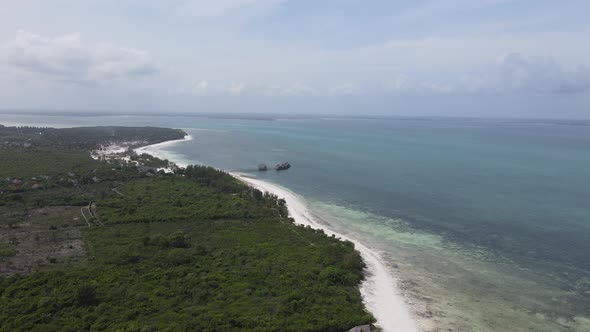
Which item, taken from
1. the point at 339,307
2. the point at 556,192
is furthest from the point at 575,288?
the point at 556,192

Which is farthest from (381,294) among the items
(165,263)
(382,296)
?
(165,263)

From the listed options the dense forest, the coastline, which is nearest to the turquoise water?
the coastline

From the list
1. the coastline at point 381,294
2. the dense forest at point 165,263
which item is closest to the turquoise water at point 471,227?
the coastline at point 381,294

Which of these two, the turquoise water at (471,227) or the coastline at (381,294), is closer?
the coastline at (381,294)

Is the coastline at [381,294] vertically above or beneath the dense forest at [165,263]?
beneath

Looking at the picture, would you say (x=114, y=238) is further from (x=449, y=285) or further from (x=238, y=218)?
(x=449, y=285)

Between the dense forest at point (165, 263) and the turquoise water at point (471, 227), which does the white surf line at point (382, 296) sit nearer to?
the dense forest at point (165, 263)

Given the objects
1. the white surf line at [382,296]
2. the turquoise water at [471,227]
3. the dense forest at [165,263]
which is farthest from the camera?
the turquoise water at [471,227]

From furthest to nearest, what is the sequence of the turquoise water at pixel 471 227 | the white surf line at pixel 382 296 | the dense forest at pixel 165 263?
the turquoise water at pixel 471 227
the white surf line at pixel 382 296
the dense forest at pixel 165 263

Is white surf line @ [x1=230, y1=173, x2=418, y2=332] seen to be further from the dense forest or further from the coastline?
the dense forest
